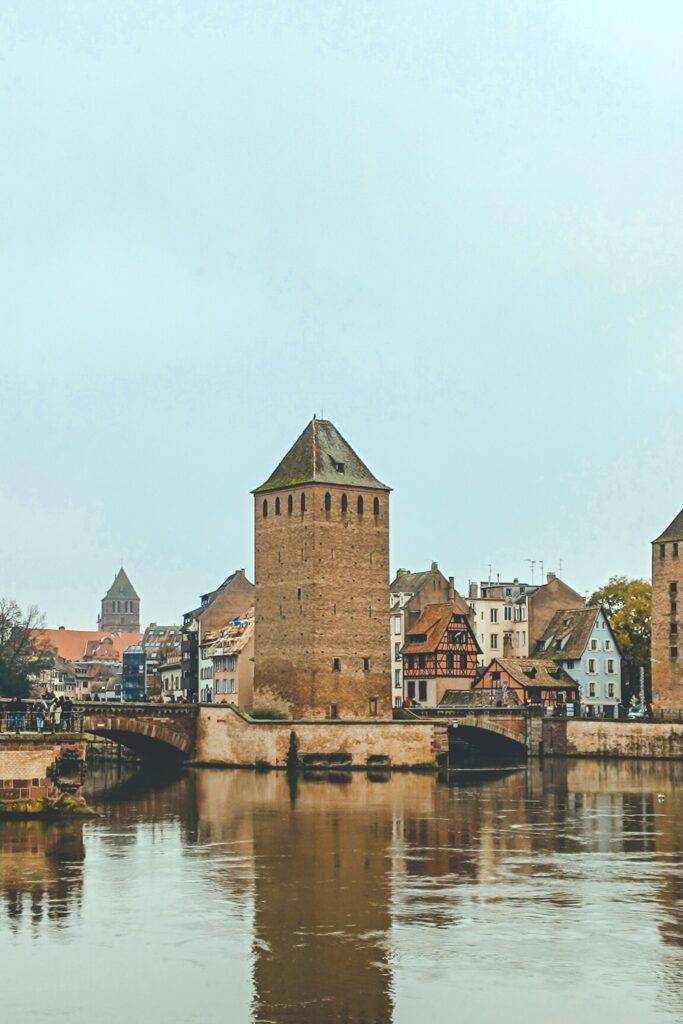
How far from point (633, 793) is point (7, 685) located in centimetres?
3478

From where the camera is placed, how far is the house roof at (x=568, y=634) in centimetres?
7638

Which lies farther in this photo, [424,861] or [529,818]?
[529,818]

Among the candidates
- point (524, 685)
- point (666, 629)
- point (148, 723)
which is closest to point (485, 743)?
point (524, 685)

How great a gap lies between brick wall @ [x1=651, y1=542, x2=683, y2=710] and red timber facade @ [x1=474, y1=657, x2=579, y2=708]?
16.9 ft

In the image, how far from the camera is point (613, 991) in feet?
50.6

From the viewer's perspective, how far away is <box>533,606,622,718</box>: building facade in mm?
76000

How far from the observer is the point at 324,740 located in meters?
54.4

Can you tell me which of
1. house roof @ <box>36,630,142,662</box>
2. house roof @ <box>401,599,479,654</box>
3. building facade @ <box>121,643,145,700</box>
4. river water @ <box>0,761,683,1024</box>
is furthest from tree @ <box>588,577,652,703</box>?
house roof @ <box>36,630,142,662</box>

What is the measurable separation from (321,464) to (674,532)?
19.5 meters

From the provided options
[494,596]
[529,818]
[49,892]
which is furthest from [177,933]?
[494,596]

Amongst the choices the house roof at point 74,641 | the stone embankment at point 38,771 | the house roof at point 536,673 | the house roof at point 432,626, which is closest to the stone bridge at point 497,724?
the house roof at point 536,673

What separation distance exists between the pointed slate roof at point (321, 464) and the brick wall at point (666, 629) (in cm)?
1621

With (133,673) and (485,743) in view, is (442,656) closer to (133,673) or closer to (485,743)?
(485,743)

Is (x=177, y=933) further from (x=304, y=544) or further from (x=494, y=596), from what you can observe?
(x=494, y=596)
